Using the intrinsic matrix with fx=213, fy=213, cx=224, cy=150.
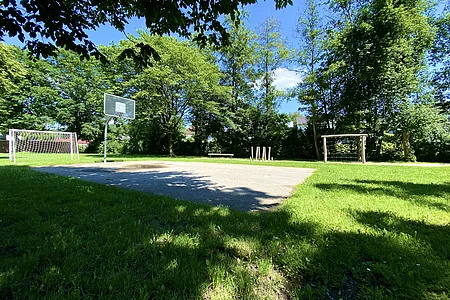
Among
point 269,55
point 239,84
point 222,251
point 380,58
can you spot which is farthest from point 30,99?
point 380,58

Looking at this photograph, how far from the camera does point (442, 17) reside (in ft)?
45.4

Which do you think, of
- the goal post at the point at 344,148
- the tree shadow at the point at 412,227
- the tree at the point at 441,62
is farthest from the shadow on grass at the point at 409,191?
the tree at the point at 441,62

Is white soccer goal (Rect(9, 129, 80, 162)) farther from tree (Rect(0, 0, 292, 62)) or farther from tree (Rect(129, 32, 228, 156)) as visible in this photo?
tree (Rect(0, 0, 292, 62))

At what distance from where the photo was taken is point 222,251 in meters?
1.92

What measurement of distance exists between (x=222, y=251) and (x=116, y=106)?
44.2 ft

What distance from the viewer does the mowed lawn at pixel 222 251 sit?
4.64 ft

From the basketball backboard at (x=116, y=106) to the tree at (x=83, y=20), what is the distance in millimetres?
10072

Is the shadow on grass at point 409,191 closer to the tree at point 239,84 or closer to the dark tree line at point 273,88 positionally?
the dark tree line at point 273,88

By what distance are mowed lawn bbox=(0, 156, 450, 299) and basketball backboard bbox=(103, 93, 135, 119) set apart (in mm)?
A: 10530

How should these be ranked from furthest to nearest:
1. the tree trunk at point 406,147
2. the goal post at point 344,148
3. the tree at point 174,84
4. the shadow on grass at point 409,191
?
1. the tree at point 174,84
2. the goal post at point 344,148
3. the tree trunk at point 406,147
4. the shadow on grass at point 409,191

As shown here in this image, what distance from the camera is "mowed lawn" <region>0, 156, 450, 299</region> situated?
1413 mm

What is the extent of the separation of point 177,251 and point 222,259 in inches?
15.9

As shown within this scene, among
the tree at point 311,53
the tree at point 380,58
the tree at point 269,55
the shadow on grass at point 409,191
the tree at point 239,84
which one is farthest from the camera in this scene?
the tree at point 239,84

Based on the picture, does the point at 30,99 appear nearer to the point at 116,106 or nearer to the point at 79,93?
the point at 79,93
